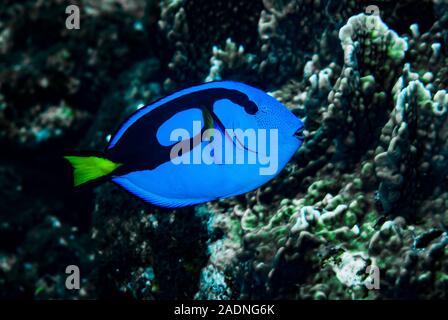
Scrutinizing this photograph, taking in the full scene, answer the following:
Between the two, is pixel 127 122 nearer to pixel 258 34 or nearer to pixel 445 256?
pixel 445 256

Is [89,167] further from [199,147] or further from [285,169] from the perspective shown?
[285,169]

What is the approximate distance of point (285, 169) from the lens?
2.60 meters

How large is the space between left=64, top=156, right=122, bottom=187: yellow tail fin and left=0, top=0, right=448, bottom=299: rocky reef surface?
48cm

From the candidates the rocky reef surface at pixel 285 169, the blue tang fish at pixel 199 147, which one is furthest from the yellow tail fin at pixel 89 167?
the rocky reef surface at pixel 285 169

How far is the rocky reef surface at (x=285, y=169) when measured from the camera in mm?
2119

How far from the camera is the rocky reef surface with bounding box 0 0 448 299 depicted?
212 cm

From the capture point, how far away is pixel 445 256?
6.40 ft

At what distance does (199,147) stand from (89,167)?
0.49 metres

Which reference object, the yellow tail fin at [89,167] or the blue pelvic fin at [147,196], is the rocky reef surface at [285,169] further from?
the yellow tail fin at [89,167]

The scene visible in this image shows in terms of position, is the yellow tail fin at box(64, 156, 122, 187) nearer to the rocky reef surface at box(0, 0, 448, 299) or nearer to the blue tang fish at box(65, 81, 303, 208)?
the blue tang fish at box(65, 81, 303, 208)

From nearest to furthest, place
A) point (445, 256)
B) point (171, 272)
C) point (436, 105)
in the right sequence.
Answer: point (445, 256) → point (436, 105) → point (171, 272)

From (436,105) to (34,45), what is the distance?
468cm

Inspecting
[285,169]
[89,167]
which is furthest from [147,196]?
[285,169]
